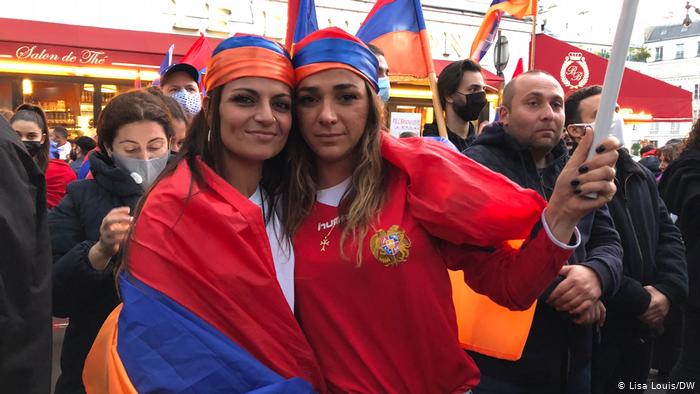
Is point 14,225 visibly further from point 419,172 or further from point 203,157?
point 419,172

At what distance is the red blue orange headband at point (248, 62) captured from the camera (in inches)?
72.2

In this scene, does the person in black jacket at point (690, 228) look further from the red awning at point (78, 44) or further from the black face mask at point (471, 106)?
the red awning at point (78, 44)

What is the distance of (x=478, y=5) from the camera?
1414cm

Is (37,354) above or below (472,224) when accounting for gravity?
below

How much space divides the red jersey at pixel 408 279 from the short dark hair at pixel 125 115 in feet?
3.88

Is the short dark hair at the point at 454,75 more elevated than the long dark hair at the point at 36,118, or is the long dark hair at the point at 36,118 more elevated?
the short dark hair at the point at 454,75

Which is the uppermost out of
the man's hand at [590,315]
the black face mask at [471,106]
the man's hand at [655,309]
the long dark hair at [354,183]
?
the black face mask at [471,106]

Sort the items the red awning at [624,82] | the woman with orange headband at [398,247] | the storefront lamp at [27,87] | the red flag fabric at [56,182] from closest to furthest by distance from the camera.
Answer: the woman with orange headband at [398,247] < the red flag fabric at [56,182] < the red awning at [624,82] < the storefront lamp at [27,87]

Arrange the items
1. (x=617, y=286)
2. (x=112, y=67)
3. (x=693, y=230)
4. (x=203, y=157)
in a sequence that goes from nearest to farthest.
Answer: (x=203, y=157) → (x=617, y=286) → (x=693, y=230) → (x=112, y=67)

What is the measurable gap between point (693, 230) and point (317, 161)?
2.25 meters

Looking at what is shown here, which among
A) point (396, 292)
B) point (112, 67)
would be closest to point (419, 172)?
point (396, 292)

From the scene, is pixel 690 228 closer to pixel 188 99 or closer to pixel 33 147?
pixel 188 99

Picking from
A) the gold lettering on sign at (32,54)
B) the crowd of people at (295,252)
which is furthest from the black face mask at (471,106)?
the gold lettering on sign at (32,54)

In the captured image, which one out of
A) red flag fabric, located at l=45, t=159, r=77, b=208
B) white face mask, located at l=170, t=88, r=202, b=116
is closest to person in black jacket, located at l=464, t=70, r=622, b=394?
white face mask, located at l=170, t=88, r=202, b=116
